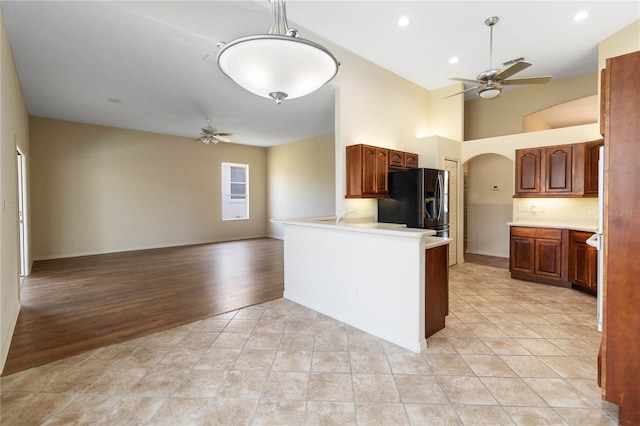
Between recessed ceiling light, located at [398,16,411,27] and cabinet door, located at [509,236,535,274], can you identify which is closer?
recessed ceiling light, located at [398,16,411,27]

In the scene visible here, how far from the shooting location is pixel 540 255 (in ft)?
14.7

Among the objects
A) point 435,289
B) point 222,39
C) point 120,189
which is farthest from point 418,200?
point 120,189

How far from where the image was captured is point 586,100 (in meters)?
5.64

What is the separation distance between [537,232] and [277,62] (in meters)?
4.75

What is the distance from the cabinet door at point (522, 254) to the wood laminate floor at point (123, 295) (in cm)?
373

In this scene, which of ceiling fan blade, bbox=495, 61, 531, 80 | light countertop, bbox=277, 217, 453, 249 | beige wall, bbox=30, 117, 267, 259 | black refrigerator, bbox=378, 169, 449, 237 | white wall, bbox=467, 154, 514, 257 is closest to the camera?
light countertop, bbox=277, 217, 453, 249

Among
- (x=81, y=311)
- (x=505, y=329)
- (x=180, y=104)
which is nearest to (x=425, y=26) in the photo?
(x=505, y=329)

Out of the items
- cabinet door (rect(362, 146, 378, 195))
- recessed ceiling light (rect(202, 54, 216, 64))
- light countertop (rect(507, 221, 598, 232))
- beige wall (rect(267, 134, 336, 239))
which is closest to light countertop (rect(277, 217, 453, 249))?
cabinet door (rect(362, 146, 378, 195))

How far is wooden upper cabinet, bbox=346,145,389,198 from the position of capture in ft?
14.3

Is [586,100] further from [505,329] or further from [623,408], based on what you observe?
[623,408]

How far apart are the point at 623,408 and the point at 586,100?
20.3 feet

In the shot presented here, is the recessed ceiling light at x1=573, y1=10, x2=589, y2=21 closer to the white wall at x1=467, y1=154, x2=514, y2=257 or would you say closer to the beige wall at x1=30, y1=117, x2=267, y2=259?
the white wall at x1=467, y1=154, x2=514, y2=257

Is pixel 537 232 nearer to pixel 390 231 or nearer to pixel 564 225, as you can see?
pixel 564 225

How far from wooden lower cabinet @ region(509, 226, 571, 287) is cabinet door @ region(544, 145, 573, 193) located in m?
0.70
